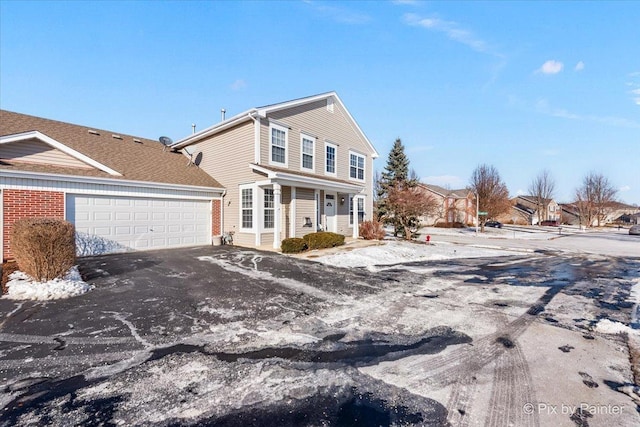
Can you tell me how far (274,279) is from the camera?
7621mm

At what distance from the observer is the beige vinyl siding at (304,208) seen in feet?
47.9

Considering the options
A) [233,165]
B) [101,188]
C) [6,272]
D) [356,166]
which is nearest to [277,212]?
[233,165]

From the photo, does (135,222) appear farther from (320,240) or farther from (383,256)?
(383,256)

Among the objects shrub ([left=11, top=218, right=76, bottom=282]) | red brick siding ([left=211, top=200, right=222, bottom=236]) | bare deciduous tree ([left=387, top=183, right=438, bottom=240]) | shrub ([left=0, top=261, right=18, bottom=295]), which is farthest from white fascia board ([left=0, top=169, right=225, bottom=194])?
bare deciduous tree ([left=387, top=183, right=438, bottom=240])

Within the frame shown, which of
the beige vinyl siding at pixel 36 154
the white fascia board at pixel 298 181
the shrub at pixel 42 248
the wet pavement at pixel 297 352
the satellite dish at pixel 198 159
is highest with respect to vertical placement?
the satellite dish at pixel 198 159

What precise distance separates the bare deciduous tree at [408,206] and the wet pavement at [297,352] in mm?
11720

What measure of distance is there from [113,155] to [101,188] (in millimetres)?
2886

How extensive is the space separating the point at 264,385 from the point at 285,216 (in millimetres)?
11337

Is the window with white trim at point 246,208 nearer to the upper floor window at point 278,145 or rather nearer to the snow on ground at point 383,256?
the upper floor window at point 278,145

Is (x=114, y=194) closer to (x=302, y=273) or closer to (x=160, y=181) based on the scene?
(x=160, y=181)

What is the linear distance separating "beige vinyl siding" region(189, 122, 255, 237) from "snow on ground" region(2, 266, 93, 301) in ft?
24.5

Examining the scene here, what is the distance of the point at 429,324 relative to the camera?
4.74 m

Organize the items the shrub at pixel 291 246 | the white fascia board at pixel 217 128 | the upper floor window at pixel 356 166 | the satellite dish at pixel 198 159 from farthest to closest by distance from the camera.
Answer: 1. the upper floor window at pixel 356 166
2. the satellite dish at pixel 198 159
3. the white fascia board at pixel 217 128
4. the shrub at pixel 291 246

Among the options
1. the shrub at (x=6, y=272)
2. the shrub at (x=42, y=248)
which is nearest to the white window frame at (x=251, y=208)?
the shrub at (x=42, y=248)
